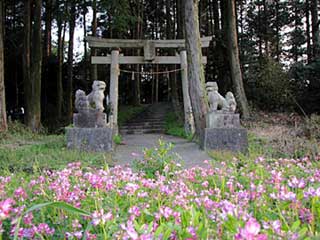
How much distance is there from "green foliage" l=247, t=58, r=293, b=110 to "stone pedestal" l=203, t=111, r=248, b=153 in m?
8.30

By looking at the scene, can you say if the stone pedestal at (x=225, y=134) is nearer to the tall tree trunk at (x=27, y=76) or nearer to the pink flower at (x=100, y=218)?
the pink flower at (x=100, y=218)

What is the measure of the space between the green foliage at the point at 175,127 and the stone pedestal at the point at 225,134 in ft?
8.86

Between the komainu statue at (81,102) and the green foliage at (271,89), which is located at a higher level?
the green foliage at (271,89)

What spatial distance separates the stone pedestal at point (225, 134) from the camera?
7680mm

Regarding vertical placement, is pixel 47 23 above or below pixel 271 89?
above

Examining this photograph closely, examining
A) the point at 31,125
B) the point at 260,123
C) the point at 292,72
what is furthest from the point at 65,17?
the point at 292,72

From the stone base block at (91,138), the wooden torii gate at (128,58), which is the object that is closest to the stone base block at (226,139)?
the stone base block at (91,138)

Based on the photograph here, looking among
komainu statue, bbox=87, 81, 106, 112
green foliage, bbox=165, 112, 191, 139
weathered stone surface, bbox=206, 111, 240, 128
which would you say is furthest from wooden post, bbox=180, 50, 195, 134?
komainu statue, bbox=87, 81, 106, 112

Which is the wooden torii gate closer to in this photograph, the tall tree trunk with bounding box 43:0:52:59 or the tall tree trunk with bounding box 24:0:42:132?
the tall tree trunk with bounding box 24:0:42:132

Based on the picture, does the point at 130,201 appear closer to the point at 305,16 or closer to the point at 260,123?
the point at 260,123

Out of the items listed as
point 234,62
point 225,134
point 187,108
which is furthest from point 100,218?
point 234,62

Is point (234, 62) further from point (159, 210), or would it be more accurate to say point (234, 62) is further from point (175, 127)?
point (159, 210)

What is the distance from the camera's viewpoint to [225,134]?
7.79 metres

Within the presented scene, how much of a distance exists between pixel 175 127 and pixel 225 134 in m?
5.80
